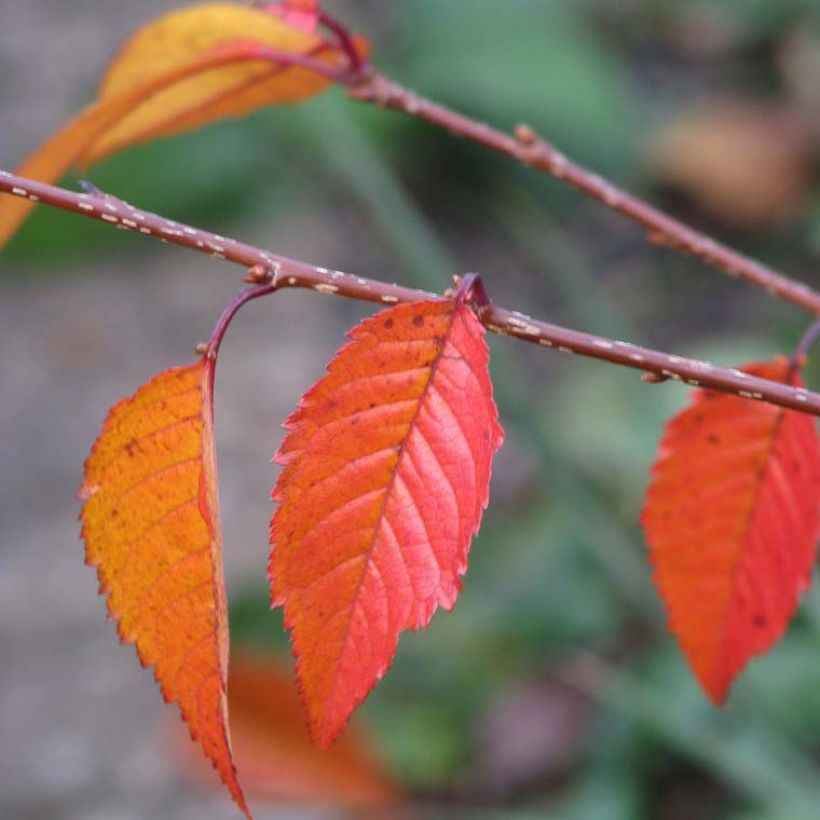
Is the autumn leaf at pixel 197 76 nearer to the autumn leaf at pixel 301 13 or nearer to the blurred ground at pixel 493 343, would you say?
the autumn leaf at pixel 301 13

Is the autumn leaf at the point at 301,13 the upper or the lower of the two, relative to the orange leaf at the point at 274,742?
upper

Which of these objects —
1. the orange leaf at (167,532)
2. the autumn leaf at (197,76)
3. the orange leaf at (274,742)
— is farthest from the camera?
the orange leaf at (274,742)

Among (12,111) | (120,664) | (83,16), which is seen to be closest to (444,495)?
(120,664)

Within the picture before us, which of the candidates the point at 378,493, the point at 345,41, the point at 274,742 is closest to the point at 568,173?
the point at 345,41

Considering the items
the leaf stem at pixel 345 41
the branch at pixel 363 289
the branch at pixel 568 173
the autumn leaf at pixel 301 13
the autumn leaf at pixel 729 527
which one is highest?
the autumn leaf at pixel 301 13

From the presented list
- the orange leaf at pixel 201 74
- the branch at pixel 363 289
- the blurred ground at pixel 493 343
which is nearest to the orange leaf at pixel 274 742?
the blurred ground at pixel 493 343

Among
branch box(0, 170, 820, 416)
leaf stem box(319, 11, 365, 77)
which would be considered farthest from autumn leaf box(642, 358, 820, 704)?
leaf stem box(319, 11, 365, 77)
